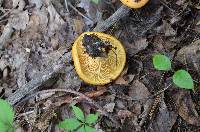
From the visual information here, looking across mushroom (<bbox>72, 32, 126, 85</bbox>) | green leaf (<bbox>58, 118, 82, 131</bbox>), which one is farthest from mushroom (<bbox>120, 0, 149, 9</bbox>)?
green leaf (<bbox>58, 118, 82, 131</bbox>)

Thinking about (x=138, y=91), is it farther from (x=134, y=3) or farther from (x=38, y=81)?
(x=38, y=81)

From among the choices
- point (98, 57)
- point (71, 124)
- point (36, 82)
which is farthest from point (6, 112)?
point (98, 57)

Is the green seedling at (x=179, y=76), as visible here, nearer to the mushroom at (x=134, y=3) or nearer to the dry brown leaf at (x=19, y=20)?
the mushroom at (x=134, y=3)

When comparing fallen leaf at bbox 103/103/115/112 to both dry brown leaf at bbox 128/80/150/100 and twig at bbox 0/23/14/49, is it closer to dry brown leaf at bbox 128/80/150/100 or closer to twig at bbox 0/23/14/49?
dry brown leaf at bbox 128/80/150/100

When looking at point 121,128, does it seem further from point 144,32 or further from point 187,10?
point 187,10

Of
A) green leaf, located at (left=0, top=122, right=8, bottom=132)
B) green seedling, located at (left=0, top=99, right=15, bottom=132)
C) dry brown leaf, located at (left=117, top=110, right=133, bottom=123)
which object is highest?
green seedling, located at (left=0, top=99, right=15, bottom=132)

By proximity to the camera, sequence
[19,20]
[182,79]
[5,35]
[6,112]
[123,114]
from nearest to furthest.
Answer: [6,112] < [182,79] < [123,114] < [5,35] < [19,20]
